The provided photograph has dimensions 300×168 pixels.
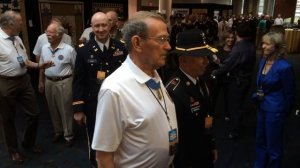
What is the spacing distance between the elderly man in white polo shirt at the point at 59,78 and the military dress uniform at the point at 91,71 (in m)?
0.81

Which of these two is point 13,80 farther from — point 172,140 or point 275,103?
point 275,103

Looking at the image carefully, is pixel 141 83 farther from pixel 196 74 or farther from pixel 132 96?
pixel 196 74

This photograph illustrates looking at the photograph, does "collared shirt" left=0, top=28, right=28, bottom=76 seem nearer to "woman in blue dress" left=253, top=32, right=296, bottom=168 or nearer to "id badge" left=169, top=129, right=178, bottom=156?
"id badge" left=169, top=129, right=178, bottom=156

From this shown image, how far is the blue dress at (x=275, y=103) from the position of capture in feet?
8.75

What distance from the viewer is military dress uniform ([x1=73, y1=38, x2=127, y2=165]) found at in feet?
8.81

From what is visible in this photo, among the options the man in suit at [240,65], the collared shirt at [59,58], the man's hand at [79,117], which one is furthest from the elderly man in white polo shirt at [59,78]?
the man in suit at [240,65]

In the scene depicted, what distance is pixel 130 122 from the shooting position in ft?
4.19

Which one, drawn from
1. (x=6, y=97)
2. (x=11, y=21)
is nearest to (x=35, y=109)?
(x=6, y=97)

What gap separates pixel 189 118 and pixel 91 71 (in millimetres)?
1233

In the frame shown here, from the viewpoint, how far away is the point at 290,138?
403 centimetres

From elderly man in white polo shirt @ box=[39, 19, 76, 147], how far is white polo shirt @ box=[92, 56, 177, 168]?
7.52ft

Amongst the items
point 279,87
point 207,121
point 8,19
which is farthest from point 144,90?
point 8,19

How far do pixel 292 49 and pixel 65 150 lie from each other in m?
11.6

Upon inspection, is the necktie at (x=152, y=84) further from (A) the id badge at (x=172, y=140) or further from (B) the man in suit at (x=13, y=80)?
(B) the man in suit at (x=13, y=80)
